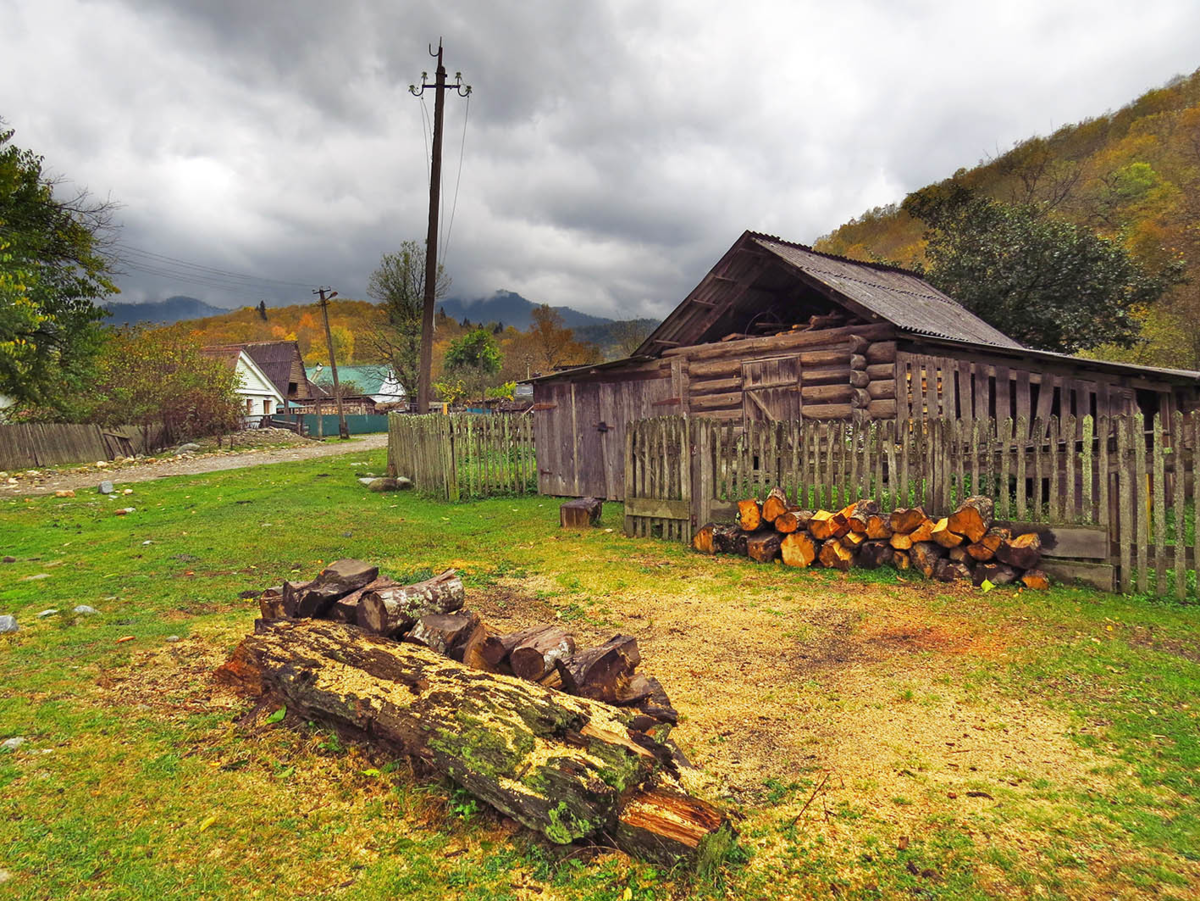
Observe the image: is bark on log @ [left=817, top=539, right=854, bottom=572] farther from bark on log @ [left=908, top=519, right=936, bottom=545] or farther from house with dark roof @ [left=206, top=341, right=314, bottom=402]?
house with dark roof @ [left=206, top=341, right=314, bottom=402]

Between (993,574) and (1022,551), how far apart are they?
385mm

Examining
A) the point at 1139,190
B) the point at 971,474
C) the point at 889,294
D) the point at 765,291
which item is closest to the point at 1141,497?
the point at 971,474

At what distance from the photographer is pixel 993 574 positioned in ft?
21.3

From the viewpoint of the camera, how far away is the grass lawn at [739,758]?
2.49 metres

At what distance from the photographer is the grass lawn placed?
249 cm

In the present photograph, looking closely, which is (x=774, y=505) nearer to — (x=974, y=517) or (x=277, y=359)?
(x=974, y=517)

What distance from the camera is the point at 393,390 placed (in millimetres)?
81688

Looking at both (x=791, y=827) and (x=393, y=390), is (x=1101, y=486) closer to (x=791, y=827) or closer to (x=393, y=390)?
(x=791, y=827)

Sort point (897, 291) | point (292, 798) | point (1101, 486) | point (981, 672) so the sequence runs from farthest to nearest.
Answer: point (897, 291), point (1101, 486), point (981, 672), point (292, 798)

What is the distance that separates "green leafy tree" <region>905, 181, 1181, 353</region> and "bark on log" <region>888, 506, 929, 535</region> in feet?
64.2

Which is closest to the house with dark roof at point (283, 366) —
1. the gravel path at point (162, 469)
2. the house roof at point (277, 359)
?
the house roof at point (277, 359)

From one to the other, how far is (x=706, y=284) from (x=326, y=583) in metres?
10.3

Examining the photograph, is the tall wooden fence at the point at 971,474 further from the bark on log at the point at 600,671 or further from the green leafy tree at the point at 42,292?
the green leafy tree at the point at 42,292

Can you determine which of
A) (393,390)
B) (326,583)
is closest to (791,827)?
(326,583)
